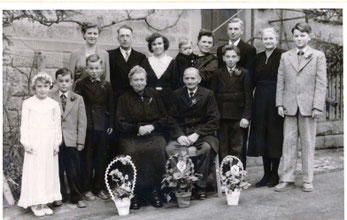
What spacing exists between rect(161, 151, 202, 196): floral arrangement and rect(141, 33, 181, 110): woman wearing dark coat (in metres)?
0.60

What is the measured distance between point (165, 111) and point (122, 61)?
68 centimetres

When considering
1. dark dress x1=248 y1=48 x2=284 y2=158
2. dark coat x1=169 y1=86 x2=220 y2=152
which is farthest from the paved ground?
dark coat x1=169 y1=86 x2=220 y2=152

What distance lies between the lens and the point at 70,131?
3932mm

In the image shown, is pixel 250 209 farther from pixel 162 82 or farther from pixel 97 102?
pixel 97 102

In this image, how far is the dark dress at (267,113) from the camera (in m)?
4.34

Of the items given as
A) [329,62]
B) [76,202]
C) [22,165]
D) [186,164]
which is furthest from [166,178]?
[329,62]

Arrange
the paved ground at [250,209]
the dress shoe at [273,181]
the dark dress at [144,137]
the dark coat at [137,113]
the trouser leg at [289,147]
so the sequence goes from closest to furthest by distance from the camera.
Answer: the paved ground at [250,209] < the dark dress at [144,137] < the dark coat at [137,113] < the trouser leg at [289,147] < the dress shoe at [273,181]

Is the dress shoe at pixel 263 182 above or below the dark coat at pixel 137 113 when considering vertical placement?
below

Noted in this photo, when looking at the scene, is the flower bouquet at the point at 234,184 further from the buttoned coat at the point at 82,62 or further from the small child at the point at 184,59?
the buttoned coat at the point at 82,62

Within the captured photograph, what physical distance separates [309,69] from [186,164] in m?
1.49

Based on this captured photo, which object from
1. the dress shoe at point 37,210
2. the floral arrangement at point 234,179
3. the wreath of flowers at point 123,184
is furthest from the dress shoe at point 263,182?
the dress shoe at point 37,210

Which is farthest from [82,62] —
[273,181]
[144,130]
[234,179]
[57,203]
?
[273,181]

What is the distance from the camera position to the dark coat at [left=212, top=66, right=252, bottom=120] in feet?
14.1

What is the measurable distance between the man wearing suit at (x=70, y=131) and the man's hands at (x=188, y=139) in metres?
0.89
